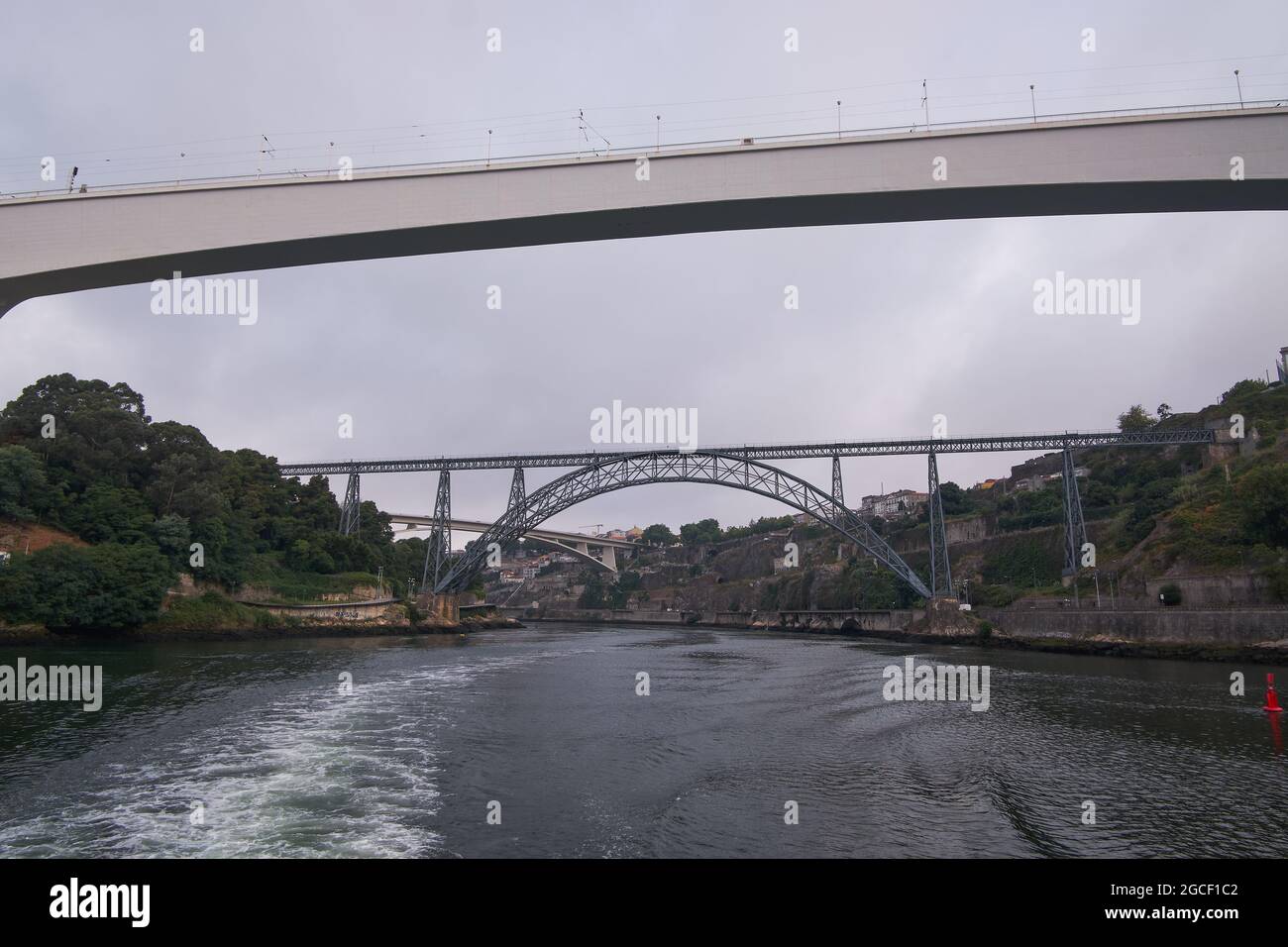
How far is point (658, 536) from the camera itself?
11331 centimetres

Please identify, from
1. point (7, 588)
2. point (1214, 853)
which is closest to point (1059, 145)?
point (1214, 853)

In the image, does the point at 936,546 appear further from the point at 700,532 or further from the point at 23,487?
the point at 700,532

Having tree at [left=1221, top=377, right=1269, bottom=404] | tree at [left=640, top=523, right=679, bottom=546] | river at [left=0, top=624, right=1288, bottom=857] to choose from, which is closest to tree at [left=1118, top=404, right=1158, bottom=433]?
tree at [left=1221, top=377, right=1269, bottom=404]

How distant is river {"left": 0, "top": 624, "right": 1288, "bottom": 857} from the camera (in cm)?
700

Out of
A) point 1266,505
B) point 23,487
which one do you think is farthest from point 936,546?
point 23,487

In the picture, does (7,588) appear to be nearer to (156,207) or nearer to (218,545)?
(218,545)

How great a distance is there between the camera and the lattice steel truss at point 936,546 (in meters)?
42.7

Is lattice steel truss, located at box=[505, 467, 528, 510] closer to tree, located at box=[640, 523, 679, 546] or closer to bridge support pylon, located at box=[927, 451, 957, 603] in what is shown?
bridge support pylon, located at box=[927, 451, 957, 603]

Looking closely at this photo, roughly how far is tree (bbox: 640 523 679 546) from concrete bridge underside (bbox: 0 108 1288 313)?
103 meters

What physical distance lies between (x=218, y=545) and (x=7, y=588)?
28.6ft

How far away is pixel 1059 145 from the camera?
25.4ft

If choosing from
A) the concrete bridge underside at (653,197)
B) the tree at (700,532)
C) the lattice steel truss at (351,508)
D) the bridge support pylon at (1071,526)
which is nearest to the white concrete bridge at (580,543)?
the tree at (700,532)

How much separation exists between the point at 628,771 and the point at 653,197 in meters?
7.04

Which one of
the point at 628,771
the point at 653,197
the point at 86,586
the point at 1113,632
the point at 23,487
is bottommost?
the point at 1113,632
